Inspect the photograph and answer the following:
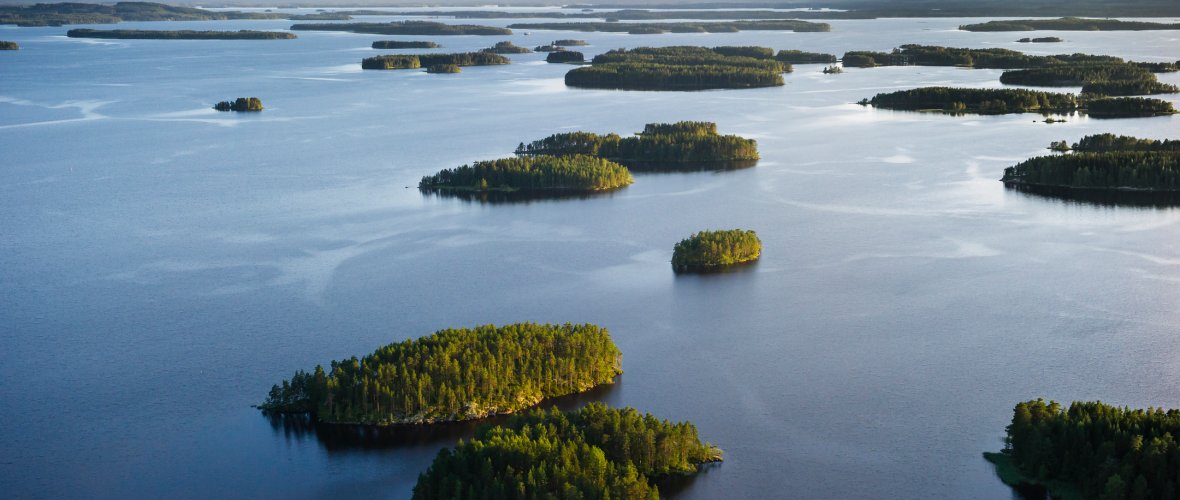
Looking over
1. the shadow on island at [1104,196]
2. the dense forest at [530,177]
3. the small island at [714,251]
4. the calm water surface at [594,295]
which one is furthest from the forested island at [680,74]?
the small island at [714,251]

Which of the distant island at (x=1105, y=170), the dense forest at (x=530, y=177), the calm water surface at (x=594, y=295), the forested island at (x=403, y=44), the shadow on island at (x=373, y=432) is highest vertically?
the forested island at (x=403, y=44)

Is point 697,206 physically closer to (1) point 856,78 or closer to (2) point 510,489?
(2) point 510,489

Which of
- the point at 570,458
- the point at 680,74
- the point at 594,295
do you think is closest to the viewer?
the point at 570,458

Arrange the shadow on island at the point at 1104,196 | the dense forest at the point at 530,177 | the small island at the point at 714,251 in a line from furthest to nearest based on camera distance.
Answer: the dense forest at the point at 530,177 < the shadow on island at the point at 1104,196 < the small island at the point at 714,251

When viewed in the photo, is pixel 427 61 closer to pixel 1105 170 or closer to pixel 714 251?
pixel 1105 170

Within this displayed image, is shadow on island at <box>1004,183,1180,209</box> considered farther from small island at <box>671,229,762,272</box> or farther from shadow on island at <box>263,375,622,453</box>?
shadow on island at <box>263,375,622,453</box>

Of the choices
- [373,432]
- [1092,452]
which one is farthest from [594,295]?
[1092,452]

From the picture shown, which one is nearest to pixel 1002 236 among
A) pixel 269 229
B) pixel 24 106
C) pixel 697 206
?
pixel 697 206

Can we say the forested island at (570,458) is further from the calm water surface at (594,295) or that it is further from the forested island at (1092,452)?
the forested island at (1092,452)
